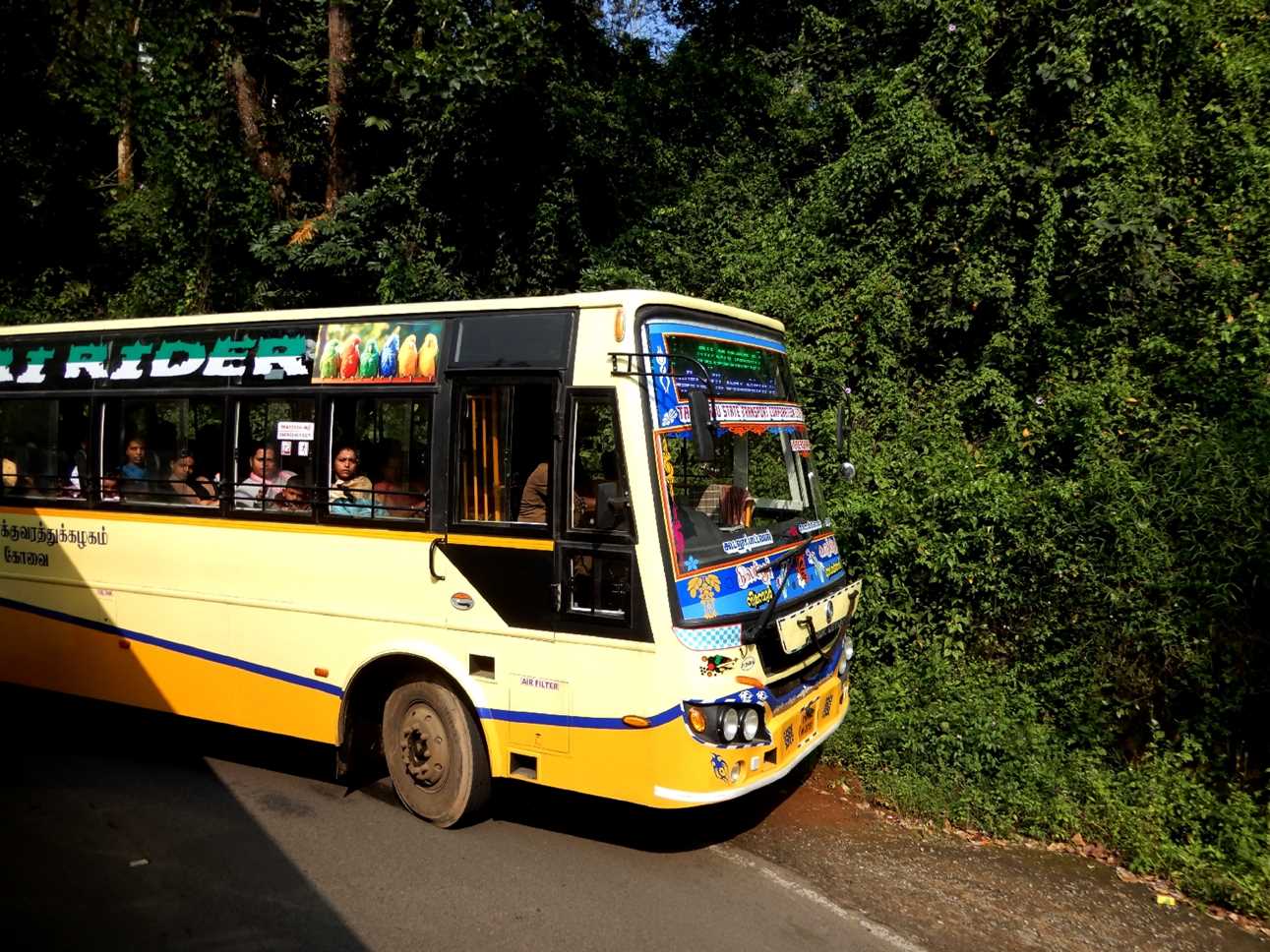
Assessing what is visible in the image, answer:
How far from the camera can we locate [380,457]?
5.98m

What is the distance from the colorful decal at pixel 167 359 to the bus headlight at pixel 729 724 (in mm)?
3416

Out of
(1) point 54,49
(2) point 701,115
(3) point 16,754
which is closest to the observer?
(3) point 16,754

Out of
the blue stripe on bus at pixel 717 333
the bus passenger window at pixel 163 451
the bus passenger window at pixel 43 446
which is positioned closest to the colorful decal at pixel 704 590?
the blue stripe on bus at pixel 717 333

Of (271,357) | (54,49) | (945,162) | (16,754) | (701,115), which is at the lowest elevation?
(16,754)

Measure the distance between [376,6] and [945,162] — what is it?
8812mm

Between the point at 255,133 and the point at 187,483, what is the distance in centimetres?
1077

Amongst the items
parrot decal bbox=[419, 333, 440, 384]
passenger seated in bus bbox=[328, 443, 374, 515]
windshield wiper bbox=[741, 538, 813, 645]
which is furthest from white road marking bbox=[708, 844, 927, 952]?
parrot decal bbox=[419, 333, 440, 384]

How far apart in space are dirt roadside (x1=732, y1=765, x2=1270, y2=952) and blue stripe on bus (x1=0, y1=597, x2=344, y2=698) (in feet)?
8.92

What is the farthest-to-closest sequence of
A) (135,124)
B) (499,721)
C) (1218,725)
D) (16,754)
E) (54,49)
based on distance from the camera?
(54,49) < (135,124) < (16,754) < (1218,725) < (499,721)

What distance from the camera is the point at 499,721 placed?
17.7 ft

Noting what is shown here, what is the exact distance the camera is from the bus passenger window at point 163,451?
6.64 meters

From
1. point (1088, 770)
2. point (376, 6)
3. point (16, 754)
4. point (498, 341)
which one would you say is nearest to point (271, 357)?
point (498, 341)

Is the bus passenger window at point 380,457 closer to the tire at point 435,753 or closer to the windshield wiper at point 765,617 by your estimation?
the tire at point 435,753

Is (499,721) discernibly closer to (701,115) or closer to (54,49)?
(701,115)
